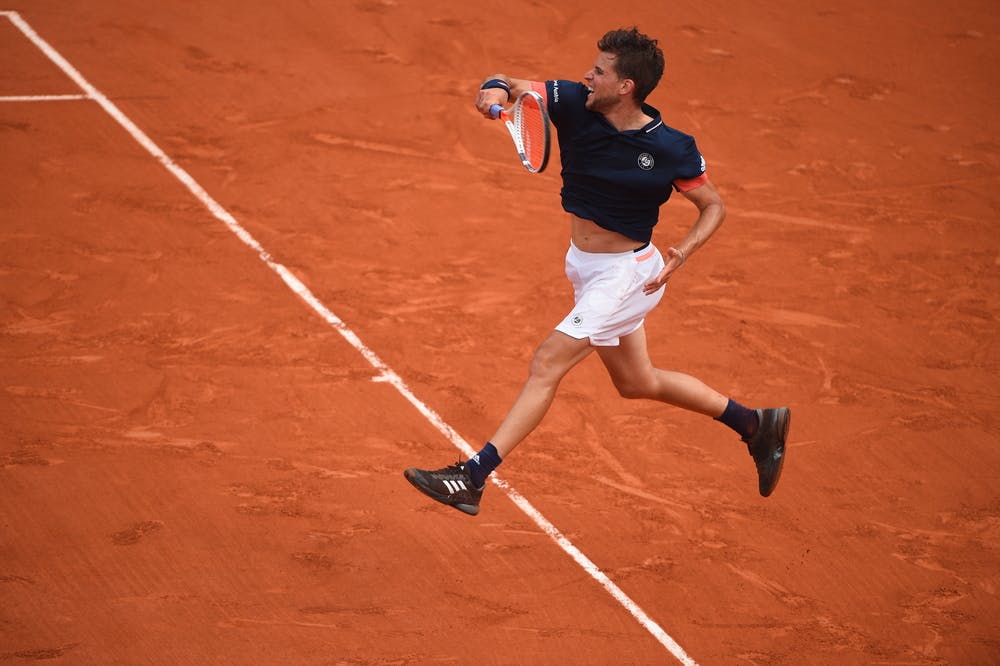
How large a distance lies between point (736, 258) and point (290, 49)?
5.66 metres

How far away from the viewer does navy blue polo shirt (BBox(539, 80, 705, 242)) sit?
571 centimetres

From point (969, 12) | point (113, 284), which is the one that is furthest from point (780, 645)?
point (969, 12)

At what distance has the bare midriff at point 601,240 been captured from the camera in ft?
19.4

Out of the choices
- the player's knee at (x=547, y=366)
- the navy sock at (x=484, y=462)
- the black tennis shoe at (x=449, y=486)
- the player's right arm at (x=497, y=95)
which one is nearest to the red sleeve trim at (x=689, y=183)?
the player's right arm at (x=497, y=95)

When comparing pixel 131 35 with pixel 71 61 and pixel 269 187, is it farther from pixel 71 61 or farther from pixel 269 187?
pixel 269 187

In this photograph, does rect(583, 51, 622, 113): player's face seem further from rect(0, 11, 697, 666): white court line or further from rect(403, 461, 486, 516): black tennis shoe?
rect(0, 11, 697, 666): white court line

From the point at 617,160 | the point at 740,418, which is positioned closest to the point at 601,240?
the point at 617,160

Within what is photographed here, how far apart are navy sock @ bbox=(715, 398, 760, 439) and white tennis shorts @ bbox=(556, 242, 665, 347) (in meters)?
0.82

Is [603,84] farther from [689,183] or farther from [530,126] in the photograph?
[689,183]

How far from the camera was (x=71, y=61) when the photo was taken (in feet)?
40.1

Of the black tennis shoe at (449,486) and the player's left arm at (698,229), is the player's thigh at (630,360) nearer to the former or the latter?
the player's left arm at (698,229)

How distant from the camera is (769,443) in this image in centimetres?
656

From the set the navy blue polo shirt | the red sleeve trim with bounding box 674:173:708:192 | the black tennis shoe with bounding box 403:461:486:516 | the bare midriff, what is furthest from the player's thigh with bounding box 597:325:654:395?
the black tennis shoe with bounding box 403:461:486:516

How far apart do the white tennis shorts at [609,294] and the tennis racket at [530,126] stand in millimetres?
527
